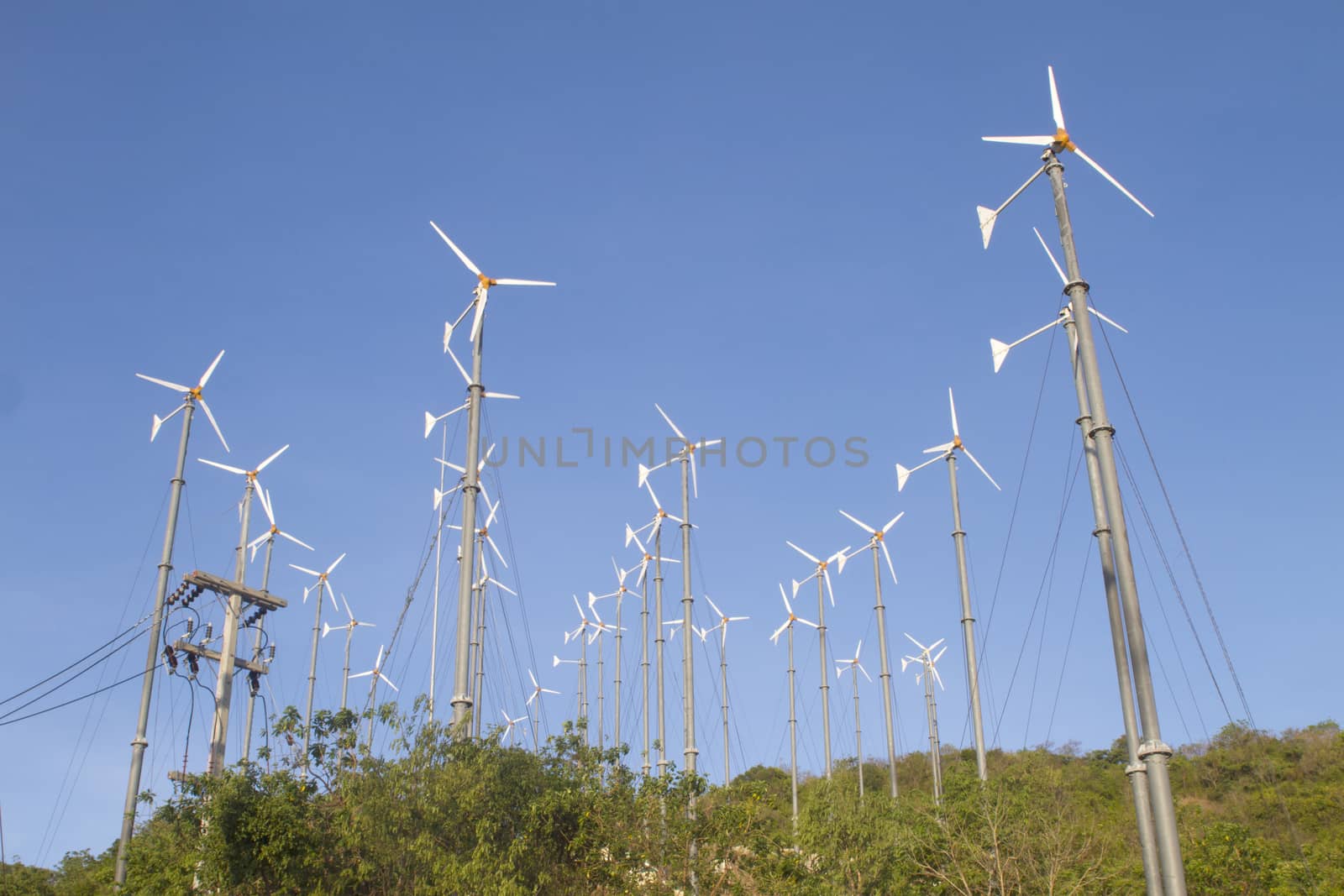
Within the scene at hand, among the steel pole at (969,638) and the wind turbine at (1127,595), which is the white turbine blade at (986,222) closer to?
the wind turbine at (1127,595)

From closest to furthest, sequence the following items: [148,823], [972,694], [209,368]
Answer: [148,823], [972,694], [209,368]

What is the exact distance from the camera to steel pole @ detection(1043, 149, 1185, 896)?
14859 mm

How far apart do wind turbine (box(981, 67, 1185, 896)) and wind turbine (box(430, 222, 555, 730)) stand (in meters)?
13.2

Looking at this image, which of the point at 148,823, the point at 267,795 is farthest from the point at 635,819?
the point at 148,823

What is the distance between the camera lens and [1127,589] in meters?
16.5

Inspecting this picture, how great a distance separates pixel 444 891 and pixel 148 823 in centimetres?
1277

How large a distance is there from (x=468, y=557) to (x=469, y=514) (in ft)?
4.78

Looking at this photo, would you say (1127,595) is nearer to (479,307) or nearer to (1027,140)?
(1027,140)

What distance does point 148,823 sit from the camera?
32.0 m

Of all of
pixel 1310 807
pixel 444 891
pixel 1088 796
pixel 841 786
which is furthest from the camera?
pixel 1088 796

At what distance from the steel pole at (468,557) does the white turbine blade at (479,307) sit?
1242 mm

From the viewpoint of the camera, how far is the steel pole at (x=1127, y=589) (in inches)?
585

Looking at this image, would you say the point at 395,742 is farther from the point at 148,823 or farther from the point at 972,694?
the point at 972,694

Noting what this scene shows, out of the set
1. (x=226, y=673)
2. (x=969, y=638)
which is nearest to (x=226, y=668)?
(x=226, y=673)
